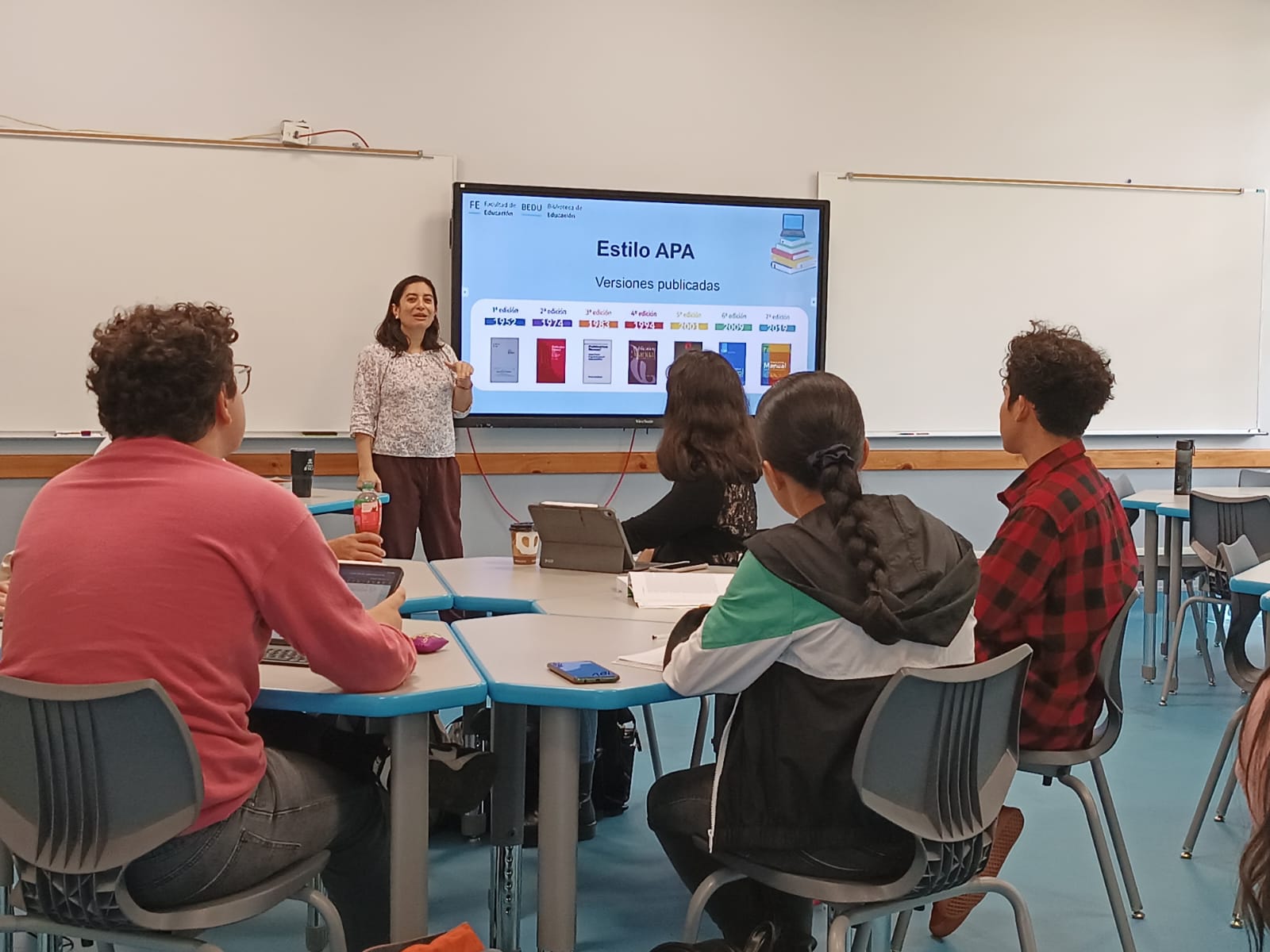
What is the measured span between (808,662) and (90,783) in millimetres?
985

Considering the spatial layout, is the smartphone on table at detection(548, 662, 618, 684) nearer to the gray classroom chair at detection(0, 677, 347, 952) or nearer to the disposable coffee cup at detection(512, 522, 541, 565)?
the gray classroom chair at detection(0, 677, 347, 952)

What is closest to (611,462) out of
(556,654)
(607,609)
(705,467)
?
(705,467)

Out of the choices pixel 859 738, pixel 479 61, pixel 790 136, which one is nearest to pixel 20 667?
pixel 859 738

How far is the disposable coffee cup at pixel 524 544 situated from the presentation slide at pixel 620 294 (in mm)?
2400

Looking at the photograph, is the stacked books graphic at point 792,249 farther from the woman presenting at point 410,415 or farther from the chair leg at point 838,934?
the chair leg at point 838,934

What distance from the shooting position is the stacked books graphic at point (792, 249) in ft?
18.7

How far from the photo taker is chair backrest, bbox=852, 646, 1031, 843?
64.4 inches

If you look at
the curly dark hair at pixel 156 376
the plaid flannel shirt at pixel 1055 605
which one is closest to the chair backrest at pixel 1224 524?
the plaid flannel shirt at pixel 1055 605

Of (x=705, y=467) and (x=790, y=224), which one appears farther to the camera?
(x=790, y=224)

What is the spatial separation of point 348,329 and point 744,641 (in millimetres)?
3996

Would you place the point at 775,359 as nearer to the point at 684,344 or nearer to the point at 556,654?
the point at 684,344

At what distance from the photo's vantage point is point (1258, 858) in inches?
29.6

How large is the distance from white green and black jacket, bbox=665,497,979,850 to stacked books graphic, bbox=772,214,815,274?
410 cm

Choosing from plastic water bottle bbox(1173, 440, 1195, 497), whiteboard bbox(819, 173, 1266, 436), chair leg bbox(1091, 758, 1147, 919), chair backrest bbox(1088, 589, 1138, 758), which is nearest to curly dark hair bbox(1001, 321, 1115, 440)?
chair backrest bbox(1088, 589, 1138, 758)
